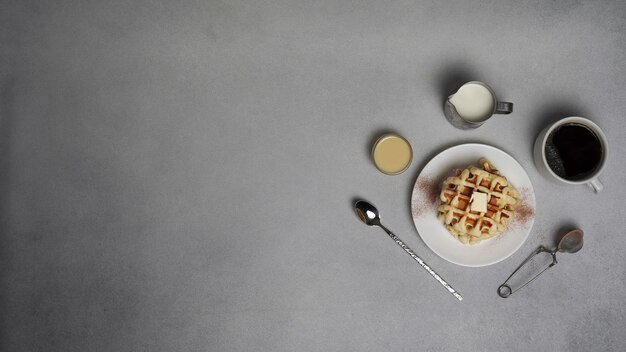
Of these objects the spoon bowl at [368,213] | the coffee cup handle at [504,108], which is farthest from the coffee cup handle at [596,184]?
the spoon bowl at [368,213]

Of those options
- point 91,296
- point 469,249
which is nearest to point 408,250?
point 469,249

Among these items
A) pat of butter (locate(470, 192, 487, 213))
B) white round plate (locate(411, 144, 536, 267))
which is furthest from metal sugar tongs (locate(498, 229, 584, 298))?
pat of butter (locate(470, 192, 487, 213))

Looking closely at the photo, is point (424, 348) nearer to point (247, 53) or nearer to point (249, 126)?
point (249, 126)

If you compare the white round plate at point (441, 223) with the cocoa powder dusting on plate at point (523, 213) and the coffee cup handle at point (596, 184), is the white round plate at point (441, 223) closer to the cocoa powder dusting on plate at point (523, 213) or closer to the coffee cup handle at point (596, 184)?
the cocoa powder dusting on plate at point (523, 213)

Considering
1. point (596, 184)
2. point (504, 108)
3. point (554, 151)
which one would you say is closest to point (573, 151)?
point (554, 151)

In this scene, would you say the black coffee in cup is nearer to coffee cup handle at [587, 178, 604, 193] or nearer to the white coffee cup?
the white coffee cup

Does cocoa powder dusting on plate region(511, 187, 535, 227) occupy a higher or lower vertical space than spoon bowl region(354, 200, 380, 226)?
higher

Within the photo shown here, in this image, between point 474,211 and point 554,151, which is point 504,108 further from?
point 474,211
